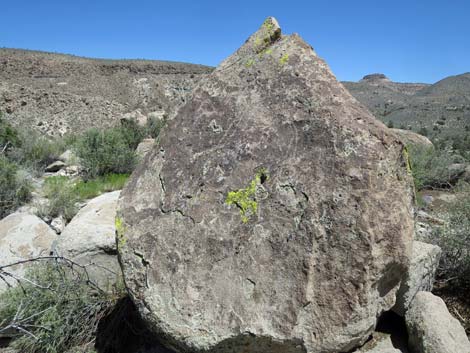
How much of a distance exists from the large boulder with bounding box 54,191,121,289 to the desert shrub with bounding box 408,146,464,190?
22.3 feet

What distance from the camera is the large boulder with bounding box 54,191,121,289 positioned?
379 cm

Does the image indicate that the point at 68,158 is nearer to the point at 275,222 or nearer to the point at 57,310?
the point at 57,310

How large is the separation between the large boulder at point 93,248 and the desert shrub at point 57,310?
186 millimetres

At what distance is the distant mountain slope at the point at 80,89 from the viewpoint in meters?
28.4

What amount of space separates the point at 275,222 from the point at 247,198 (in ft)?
0.82

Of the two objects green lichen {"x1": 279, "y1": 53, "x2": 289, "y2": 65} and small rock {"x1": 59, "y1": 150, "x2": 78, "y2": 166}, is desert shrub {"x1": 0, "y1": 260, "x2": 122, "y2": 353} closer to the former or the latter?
green lichen {"x1": 279, "y1": 53, "x2": 289, "y2": 65}

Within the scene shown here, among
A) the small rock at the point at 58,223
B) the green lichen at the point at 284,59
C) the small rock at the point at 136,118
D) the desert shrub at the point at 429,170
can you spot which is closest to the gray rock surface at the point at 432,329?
the green lichen at the point at 284,59

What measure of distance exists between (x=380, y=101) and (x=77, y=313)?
5081cm

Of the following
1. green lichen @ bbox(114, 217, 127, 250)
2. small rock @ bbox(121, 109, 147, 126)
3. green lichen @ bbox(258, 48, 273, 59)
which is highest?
green lichen @ bbox(258, 48, 273, 59)

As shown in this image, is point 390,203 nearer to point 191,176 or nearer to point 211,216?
point 211,216

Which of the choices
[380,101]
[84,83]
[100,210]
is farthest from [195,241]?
[380,101]

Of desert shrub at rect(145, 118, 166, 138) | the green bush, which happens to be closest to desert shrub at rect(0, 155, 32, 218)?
the green bush

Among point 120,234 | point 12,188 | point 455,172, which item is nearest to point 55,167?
point 12,188

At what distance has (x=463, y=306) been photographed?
339 centimetres
